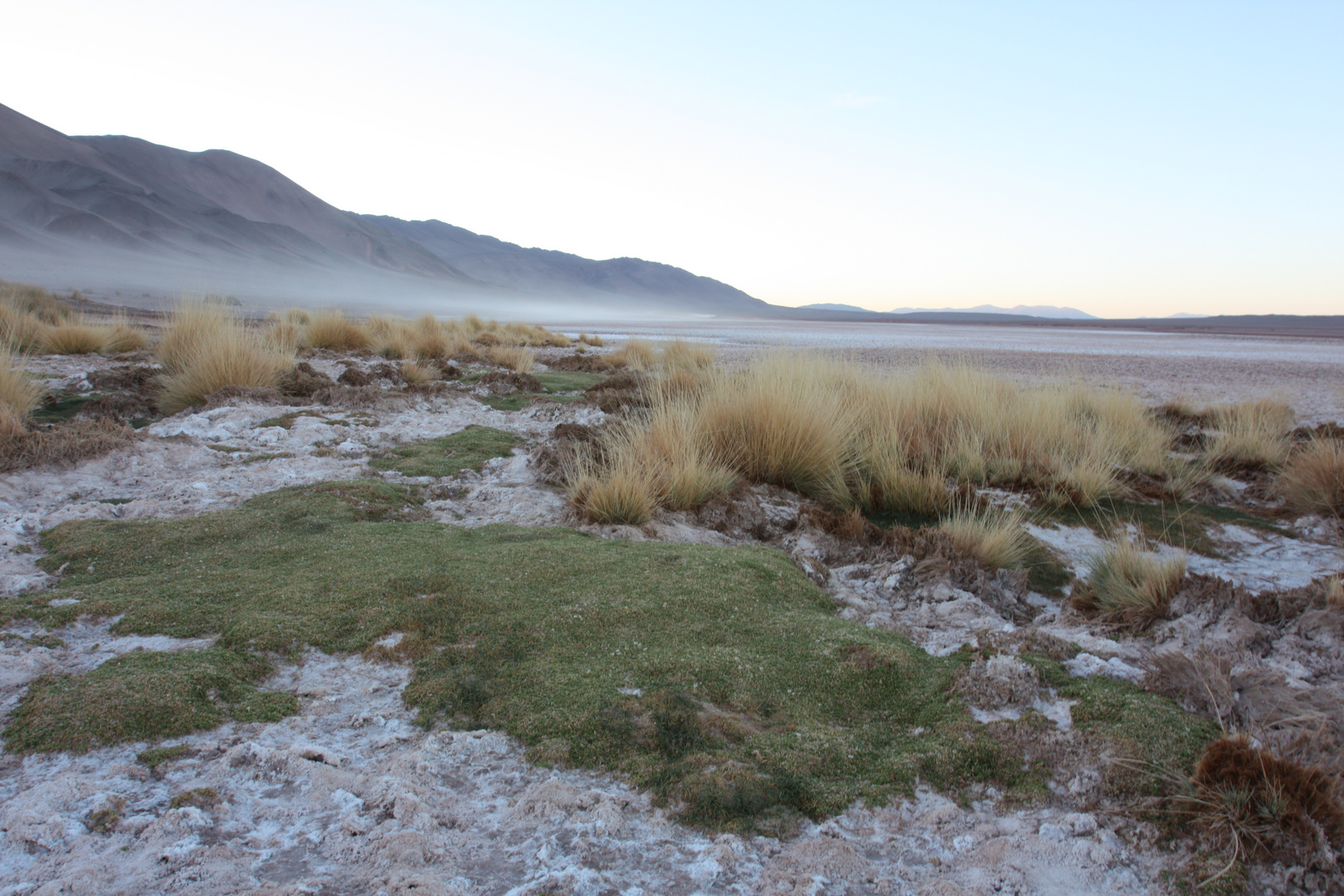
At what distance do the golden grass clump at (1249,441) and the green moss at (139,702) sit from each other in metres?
7.58

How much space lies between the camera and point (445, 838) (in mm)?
1744

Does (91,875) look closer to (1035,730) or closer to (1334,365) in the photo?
(1035,730)

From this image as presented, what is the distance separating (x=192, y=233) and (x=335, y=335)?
4313 inches

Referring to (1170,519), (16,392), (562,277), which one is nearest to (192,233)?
(562,277)

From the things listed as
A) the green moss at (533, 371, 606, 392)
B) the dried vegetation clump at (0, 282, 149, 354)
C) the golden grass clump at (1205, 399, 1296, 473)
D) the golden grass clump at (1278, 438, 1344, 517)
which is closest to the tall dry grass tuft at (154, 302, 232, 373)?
the dried vegetation clump at (0, 282, 149, 354)

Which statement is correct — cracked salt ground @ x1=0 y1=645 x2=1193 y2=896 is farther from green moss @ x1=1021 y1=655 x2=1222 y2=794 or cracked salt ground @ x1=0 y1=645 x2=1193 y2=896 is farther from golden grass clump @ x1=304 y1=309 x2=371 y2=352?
golden grass clump @ x1=304 y1=309 x2=371 y2=352

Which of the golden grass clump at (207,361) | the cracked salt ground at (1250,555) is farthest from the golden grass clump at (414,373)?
the cracked salt ground at (1250,555)

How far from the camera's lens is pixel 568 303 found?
541ft

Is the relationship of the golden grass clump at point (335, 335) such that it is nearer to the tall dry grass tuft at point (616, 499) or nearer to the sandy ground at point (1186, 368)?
the sandy ground at point (1186, 368)

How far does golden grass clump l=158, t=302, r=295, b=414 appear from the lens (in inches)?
301

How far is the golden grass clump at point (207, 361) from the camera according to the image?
301 inches

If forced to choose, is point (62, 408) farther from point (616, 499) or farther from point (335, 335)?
point (335, 335)

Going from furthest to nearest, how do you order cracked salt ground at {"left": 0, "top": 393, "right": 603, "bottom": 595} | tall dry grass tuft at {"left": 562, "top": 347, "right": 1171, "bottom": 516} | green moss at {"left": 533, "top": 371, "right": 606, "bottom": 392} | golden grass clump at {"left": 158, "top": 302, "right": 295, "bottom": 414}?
1. green moss at {"left": 533, "top": 371, "right": 606, "bottom": 392}
2. golden grass clump at {"left": 158, "top": 302, "right": 295, "bottom": 414}
3. tall dry grass tuft at {"left": 562, "top": 347, "right": 1171, "bottom": 516}
4. cracked salt ground at {"left": 0, "top": 393, "right": 603, "bottom": 595}

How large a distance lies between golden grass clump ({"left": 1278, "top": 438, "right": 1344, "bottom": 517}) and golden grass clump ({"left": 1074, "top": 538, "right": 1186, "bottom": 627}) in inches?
105
